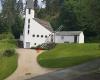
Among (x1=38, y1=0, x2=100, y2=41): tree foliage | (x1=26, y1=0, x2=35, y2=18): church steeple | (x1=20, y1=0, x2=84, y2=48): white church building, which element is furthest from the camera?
(x1=26, y1=0, x2=35, y2=18): church steeple

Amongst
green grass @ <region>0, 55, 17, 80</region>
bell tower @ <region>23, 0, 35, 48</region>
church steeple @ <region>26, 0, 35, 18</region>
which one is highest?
church steeple @ <region>26, 0, 35, 18</region>

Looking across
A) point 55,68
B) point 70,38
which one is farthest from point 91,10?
point 70,38

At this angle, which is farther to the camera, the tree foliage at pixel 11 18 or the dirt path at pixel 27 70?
the tree foliage at pixel 11 18

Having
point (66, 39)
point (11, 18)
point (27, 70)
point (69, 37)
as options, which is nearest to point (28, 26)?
point (66, 39)

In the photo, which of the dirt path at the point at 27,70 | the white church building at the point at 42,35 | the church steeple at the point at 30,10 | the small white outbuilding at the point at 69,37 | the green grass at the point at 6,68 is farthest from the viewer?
the church steeple at the point at 30,10

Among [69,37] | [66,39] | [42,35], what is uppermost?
[42,35]

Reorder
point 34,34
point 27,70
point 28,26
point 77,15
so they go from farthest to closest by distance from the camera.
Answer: point 77,15
point 28,26
point 34,34
point 27,70

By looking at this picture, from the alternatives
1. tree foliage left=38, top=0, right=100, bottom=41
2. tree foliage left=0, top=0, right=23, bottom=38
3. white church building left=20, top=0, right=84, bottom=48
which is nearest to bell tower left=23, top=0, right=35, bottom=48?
white church building left=20, top=0, right=84, bottom=48

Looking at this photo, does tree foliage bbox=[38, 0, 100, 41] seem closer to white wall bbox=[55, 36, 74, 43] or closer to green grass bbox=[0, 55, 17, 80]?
white wall bbox=[55, 36, 74, 43]

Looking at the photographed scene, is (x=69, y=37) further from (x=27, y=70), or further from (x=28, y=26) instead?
(x=27, y=70)

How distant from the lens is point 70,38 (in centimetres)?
8169

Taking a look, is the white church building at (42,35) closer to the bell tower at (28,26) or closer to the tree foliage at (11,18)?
the bell tower at (28,26)

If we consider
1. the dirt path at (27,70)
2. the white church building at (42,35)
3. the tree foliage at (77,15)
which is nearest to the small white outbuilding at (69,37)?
the white church building at (42,35)

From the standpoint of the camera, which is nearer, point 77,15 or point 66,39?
point 66,39
